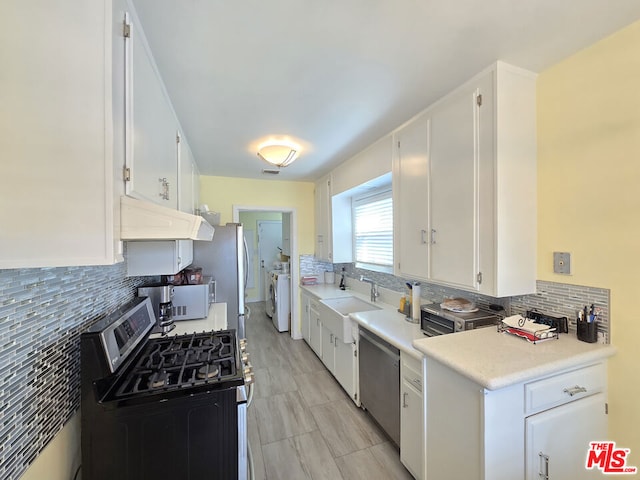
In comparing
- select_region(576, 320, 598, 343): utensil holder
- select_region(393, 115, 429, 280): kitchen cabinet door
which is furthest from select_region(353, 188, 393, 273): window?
select_region(576, 320, 598, 343): utensil holder

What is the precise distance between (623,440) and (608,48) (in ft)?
6.00

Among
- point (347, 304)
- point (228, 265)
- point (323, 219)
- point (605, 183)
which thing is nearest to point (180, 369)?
point (228, 265)

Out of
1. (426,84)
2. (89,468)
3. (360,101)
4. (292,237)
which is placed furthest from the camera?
(292,237)

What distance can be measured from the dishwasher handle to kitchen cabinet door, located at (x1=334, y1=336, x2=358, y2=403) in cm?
24

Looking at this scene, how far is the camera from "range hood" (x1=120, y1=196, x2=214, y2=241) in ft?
2.68

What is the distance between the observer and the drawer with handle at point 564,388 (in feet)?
3.75

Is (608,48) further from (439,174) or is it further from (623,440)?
(623,440)

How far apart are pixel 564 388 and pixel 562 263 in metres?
0.63

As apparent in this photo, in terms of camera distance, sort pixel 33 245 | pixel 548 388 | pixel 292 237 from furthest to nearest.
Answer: pixel 292 237
pixel 548 388
pixel 33 245

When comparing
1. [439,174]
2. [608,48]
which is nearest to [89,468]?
[439,174]

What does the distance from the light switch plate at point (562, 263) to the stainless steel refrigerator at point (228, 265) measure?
262 cm

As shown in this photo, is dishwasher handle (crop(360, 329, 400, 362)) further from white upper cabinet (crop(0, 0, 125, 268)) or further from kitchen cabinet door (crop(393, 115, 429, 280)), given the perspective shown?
white upper cabinet (crop(0, 0, 125, 268))

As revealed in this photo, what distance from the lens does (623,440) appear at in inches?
49.7

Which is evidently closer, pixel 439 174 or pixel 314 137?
pixel 439 174
